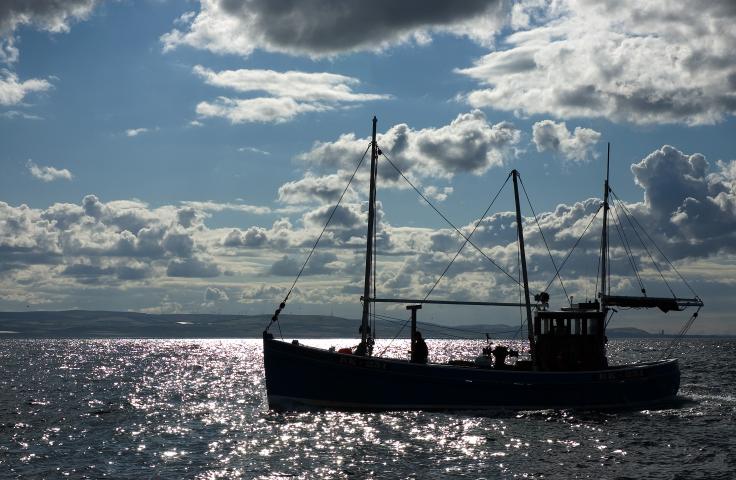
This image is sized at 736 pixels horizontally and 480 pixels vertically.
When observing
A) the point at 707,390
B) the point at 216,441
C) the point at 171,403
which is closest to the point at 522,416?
the point at 216,441

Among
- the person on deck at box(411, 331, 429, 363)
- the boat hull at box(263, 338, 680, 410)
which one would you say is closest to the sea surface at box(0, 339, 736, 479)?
the boat hull at box(263, 338, 680, 410)

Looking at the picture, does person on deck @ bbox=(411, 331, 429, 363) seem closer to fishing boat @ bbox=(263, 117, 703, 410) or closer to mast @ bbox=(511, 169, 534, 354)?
fishing boat @ bbox=(263, 117, 703, 410)

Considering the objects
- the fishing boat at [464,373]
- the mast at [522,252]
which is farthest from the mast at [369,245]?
the mast at [522,252]

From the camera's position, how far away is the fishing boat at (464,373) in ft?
131

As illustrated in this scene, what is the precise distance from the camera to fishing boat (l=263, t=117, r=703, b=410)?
3991cm

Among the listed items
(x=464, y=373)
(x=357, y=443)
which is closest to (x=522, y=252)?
(x=464, y=373)

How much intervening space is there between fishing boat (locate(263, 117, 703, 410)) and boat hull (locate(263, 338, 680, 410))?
0.16 ft

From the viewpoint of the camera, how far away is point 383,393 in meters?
40.0

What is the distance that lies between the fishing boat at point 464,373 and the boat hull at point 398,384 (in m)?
0.05

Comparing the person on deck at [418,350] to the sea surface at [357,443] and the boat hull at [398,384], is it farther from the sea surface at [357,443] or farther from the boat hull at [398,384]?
the sea surface at [357,443]

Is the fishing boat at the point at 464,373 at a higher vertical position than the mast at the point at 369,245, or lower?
lower

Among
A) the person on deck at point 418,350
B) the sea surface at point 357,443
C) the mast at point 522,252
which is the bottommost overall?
the sea surface at point 357,443

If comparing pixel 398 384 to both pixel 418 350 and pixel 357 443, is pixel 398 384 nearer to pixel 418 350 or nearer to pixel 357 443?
pixel 418 350

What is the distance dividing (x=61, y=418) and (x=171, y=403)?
10.1 m
